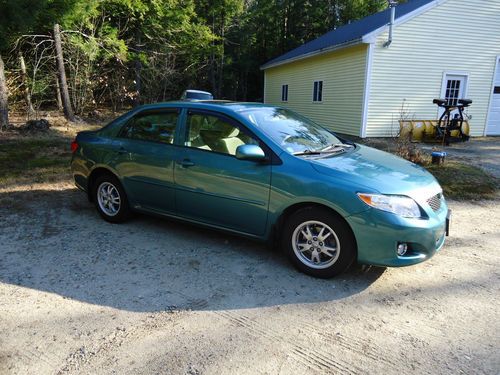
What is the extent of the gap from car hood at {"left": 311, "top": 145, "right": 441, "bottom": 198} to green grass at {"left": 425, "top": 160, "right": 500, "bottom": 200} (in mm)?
3373

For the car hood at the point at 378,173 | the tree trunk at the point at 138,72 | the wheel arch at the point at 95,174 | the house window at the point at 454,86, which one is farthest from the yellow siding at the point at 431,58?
the tree trunk at the point at 138,72

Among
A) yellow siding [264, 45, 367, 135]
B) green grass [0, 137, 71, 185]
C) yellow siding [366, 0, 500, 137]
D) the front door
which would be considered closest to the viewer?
the front door

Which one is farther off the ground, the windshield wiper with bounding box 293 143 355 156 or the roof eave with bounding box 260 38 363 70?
the roof eave with bounding box 260 38 363 70

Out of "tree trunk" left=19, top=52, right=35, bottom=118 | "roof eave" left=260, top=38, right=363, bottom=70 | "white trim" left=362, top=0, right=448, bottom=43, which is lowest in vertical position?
"tree trunk" left=19, top=52, right=35, bottom=118

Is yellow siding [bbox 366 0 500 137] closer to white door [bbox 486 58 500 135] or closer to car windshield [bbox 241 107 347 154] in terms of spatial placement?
white door [bbox 486 58 500 135]

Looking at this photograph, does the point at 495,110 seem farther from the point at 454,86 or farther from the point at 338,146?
the point at 338,146

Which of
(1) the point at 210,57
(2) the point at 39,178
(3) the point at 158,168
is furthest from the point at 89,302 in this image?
(1) the point at 210,57

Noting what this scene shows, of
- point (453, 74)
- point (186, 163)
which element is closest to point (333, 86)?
point (453, 74)

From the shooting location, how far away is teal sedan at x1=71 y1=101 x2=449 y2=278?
3184 millimetres

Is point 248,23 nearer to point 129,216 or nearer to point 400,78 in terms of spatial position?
point 400,78

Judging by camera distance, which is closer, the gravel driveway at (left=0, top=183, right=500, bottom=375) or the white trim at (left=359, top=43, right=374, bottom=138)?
the gravel driveway at (left=0, top=183, right=500, bottom=375)

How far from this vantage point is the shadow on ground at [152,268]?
318 centimetres

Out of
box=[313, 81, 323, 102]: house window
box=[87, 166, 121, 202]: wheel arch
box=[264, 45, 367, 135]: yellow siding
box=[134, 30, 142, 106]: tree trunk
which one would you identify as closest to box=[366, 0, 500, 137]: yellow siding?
box=[264, 45, 367, 135]: yellow siding

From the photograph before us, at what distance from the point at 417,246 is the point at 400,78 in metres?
12.1
